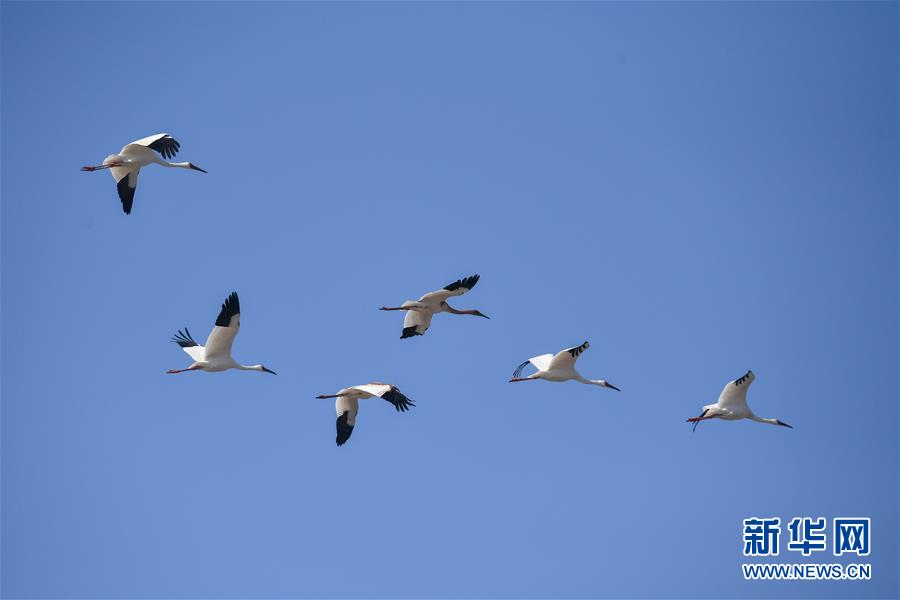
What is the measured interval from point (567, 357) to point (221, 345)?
21.4 feet

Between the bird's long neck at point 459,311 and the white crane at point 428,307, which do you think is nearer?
the white crane at point 428,307

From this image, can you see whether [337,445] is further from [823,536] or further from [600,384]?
[823,536]

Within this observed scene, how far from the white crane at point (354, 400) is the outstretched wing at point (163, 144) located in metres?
5.44

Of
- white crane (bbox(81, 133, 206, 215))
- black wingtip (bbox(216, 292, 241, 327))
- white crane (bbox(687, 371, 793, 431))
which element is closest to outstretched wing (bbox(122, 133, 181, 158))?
white crane (bbox(81, 133, 206, 215))

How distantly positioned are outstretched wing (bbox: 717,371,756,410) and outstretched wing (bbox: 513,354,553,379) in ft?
11.0

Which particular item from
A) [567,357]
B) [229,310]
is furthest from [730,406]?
[229,310]

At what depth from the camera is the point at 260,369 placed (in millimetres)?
33938

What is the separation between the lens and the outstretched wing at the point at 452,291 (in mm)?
33406

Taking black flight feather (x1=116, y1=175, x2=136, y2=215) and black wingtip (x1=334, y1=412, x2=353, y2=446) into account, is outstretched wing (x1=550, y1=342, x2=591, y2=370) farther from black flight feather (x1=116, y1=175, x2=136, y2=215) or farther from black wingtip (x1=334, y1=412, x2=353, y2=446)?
black flight feather (x1=116, y1=175, x2=136, y2=215)

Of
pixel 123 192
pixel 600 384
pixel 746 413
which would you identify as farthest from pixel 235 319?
pixel 746 413

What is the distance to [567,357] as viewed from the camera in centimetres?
3362

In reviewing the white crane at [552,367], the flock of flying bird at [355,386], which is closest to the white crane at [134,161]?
the flock of flying bird at [355,386]

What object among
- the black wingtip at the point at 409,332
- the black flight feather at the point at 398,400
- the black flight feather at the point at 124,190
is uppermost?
the black flight feather at the point at 124,190

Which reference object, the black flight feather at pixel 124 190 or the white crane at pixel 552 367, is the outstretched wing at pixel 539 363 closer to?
the white crane at pixel 552 367
